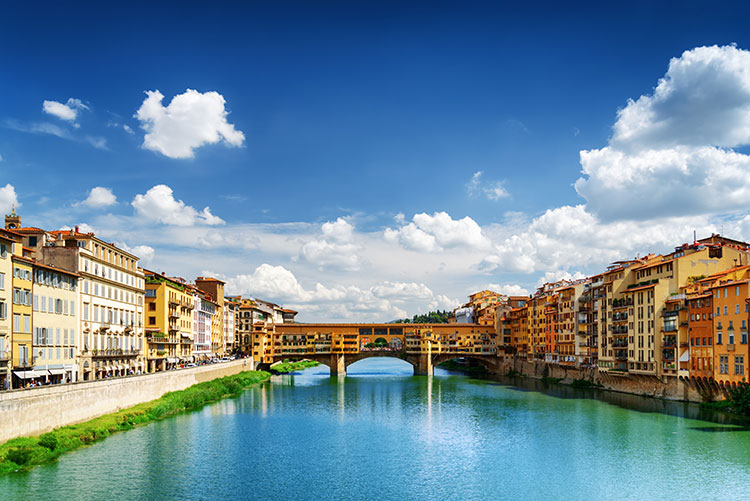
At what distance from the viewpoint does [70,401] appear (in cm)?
3888

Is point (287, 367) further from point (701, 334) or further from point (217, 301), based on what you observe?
point (701, 334)

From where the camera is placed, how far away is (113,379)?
4578 centimetres

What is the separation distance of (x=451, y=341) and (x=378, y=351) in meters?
13.1

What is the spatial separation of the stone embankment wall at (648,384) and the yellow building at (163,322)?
160ft

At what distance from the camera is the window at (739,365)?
51.2m

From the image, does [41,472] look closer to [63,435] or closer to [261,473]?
[63,435]

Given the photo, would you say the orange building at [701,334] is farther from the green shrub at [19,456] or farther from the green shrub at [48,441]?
the green shrub at [19,456]

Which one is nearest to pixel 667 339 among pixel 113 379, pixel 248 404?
pixel 248 404

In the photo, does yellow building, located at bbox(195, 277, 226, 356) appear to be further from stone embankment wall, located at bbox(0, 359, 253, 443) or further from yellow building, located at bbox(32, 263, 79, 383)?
yellow building, located at bbox(32, 263, 79, 383)

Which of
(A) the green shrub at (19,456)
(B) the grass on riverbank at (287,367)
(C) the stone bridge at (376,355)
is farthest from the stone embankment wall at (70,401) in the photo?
(B) the grass on riverbank at (287,367)

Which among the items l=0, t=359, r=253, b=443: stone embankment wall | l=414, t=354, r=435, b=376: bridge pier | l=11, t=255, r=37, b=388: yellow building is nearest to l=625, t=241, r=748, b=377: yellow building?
l=414, t=354, r=435, b=376: bridge pier

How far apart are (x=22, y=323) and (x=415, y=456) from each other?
25.1 metres

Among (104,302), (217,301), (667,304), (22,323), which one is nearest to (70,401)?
(22,323)

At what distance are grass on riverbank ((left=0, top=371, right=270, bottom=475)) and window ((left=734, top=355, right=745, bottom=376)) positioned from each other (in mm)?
44869
